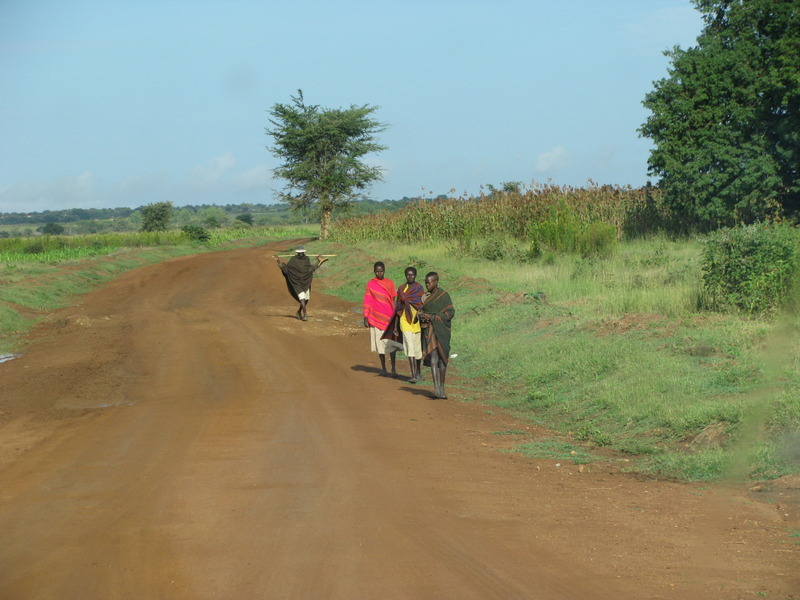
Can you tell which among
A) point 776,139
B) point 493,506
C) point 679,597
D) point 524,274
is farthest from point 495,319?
point 776,139

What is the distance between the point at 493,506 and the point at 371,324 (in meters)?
7.20

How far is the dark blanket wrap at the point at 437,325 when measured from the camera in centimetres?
1227

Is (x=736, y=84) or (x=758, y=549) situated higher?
(x=736, y=84)

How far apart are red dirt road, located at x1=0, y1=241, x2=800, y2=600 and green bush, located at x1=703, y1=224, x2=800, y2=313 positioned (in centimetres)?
571

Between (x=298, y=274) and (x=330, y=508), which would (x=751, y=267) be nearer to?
(x=298, y=274)

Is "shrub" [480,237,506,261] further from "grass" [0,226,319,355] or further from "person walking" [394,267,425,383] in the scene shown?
"person walking" [394,267,425,383]

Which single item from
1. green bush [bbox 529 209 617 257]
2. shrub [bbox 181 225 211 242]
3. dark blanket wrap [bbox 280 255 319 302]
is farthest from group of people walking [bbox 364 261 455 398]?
shrub [bbox 181 225 211 242]

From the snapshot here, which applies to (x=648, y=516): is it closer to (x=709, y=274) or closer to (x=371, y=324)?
(x=371, y=324)

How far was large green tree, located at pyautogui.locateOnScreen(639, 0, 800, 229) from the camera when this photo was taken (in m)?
28.6

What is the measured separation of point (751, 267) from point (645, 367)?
4268 mm

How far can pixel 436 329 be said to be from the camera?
12.3 m

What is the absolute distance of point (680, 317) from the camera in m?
15.0

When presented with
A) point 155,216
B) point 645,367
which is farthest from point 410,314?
point 155,216

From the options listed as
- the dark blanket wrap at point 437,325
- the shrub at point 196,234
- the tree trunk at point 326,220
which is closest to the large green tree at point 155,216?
the shrub at point 196,234
